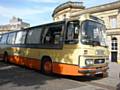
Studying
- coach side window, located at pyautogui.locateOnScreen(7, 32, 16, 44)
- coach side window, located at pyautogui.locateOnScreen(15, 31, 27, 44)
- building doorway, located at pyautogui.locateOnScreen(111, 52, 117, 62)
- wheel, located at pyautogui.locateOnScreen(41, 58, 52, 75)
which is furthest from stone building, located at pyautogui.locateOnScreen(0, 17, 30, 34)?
A: wheel, located at pyautogui.locateOnScreen(41, 58, 52, 75)

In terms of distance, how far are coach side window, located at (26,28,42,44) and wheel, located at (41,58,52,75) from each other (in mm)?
1392

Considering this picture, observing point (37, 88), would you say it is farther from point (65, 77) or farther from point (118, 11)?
point (118, 11)

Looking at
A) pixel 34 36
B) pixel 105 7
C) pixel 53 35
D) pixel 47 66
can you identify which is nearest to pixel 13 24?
pixel 105 7

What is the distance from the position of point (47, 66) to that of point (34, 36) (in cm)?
259

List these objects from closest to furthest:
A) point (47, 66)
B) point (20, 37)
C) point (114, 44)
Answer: point (47, 66) < point (20, 37) < point (114, 44)

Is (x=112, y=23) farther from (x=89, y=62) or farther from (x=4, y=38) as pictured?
(x=89, y=62)

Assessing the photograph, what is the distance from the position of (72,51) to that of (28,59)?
4944 mm

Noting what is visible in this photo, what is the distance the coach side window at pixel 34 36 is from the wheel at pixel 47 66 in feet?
4.57

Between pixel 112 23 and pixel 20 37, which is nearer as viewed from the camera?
pixel 20 37

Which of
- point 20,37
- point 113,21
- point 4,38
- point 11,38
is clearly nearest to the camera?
point 20,37

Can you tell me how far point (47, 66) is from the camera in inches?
535

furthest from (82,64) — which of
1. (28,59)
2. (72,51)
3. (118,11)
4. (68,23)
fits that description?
(118,11)

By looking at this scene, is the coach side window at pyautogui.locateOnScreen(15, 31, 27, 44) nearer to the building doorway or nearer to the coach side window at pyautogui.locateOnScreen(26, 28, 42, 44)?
the coach side window at pyautogui.locateOnScreen(26, 28, 42, 44)

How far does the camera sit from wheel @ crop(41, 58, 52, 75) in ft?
44.0
